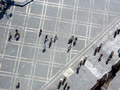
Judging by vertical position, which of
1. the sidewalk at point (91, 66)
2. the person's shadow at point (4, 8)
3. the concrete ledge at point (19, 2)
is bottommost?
the sidewalk at point (91, 66)

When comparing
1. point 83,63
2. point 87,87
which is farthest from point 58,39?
point 87,87

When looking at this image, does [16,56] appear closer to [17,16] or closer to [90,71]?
[17,16]

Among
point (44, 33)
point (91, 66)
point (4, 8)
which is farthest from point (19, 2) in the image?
point (91, 66)

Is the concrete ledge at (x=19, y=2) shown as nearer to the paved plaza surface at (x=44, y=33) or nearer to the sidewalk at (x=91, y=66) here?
the paved plaza surface at (x=44, y=33)

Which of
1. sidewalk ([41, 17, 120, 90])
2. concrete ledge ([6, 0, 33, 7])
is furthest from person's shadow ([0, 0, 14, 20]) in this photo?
sidewalk ([41, 17, 120, 90])

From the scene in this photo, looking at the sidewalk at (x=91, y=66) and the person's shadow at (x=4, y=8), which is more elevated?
the person's shadow at (x=4, y=8)

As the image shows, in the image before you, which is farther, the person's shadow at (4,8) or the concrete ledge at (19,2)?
the concrete ledge at (19,2)

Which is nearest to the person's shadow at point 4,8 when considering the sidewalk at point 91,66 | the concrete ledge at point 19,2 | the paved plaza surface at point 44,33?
the concrete ledge at point 19,2
